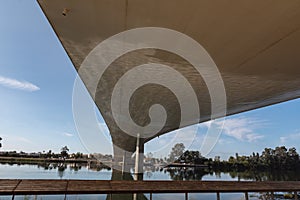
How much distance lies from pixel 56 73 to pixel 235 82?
5912 mm

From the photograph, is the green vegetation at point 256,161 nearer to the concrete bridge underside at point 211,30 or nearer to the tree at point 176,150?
the tree at point 176,150

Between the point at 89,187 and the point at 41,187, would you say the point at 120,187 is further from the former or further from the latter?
the point at 41,187

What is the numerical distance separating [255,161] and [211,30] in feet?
87.2

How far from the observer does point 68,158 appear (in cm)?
2911

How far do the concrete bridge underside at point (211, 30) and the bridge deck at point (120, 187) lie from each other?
1.81 m

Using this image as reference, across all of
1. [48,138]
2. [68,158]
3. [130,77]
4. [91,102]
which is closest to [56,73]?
[91,102]

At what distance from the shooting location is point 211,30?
314cm

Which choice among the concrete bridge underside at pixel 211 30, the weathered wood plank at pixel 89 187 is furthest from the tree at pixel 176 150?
the weathered wood plank at pixel 89 187

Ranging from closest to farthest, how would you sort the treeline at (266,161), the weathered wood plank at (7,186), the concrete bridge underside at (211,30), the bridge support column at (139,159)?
the weathered wood plank at (7,186)
the concrete bridge underside at (211,30)
the bridge support column at (139,159)
the treeline at (266,161)

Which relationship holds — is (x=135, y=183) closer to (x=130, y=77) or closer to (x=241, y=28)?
(x=241, y=28)

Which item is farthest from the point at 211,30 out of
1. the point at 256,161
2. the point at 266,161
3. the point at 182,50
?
the point at 256,161

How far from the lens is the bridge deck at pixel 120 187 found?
4.05 ft

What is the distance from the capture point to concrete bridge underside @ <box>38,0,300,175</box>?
8.50 feet

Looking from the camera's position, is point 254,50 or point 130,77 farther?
point 130,77
